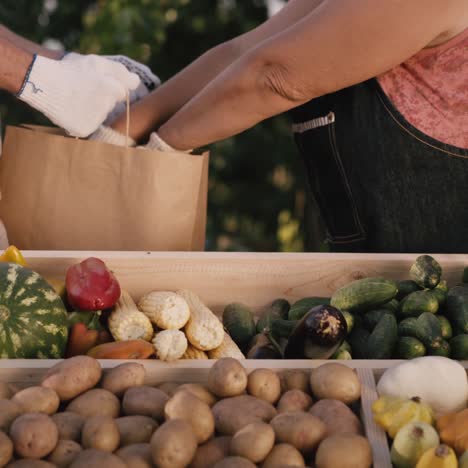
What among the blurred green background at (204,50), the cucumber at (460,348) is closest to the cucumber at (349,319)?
the cucumber at (460,348)

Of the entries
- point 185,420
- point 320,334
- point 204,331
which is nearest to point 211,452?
point 185,420

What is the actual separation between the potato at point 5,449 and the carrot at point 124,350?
43cm

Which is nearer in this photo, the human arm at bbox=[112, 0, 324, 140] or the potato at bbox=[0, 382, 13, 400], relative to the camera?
the potato at bbox=[0, 382, 13, 400]

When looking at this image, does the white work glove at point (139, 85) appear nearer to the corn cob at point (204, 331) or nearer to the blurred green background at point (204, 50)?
the corn cob at point (204, 331)

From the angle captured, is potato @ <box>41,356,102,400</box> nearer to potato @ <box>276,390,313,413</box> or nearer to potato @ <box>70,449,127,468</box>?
potato @ <box>70,449,127,468</box>

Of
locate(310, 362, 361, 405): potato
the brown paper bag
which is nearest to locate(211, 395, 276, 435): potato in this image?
locate(310, 362, 361, 405): potato

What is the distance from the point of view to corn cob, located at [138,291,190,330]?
1773 mm

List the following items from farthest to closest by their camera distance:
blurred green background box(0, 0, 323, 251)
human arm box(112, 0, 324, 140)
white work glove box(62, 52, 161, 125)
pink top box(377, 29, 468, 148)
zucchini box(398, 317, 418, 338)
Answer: blurred green background box(0, 0, 323, 251) → white work glove box(62, 52, 161, 125) → human arm box(112, 0, 324, 140) → pink top box(377, 29, 468, 148) → zucchini box(398, 317, 418, 338)

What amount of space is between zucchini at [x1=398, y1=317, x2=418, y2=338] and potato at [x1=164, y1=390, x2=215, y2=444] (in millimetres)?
603

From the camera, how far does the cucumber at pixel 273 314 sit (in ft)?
6.04

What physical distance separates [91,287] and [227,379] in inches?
20.1

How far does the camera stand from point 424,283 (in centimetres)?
184

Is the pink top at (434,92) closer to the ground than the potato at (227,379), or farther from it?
farther from it

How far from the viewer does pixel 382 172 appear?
2.23 metres
